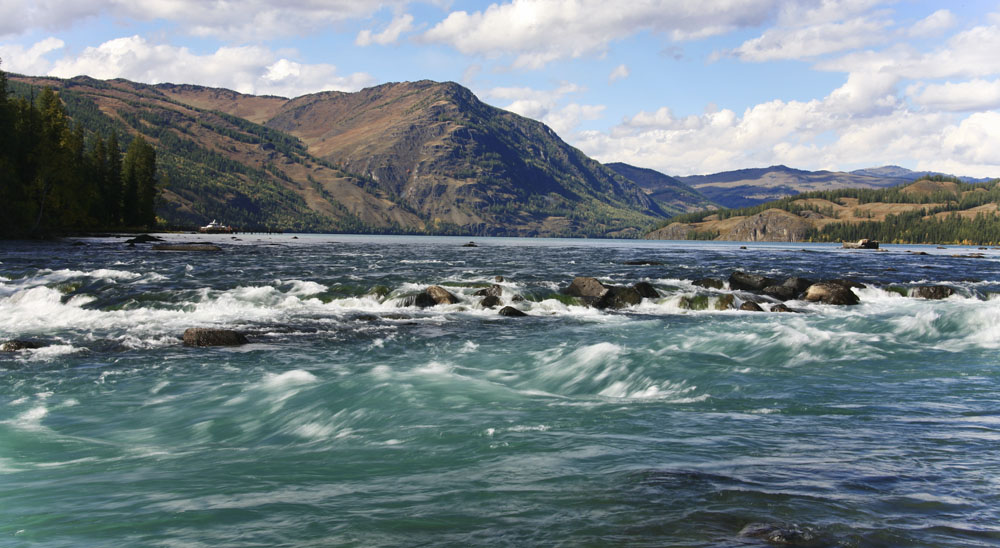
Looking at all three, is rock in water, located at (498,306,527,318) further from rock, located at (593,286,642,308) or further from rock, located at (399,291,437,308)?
rock, located at (593,286,642,308)

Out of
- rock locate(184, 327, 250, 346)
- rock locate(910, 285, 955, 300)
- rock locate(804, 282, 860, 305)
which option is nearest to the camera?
rock locate(184, 327, 250, 346)

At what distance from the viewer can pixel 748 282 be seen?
43500mm

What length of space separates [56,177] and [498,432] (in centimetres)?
10191

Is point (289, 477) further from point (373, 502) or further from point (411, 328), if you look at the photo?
point (411, 328)

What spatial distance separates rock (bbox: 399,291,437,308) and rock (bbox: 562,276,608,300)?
858 cm

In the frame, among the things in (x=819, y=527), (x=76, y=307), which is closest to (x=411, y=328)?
(x=76, y=307)

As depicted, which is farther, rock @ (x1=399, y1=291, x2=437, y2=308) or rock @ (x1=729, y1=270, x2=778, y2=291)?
rock @ (x1=729, y1=270, x2=778, y2=291)

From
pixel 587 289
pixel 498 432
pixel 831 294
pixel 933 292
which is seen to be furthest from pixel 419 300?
pixel 933 292

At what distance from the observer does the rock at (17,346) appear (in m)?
21.3

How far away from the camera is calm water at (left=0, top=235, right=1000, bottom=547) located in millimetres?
8445

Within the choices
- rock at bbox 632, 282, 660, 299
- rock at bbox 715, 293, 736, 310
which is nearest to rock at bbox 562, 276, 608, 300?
rock at bbox 632, 282, 660, 299

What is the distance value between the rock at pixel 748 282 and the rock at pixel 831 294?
3044mm

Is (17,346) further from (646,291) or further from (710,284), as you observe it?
(710,284)

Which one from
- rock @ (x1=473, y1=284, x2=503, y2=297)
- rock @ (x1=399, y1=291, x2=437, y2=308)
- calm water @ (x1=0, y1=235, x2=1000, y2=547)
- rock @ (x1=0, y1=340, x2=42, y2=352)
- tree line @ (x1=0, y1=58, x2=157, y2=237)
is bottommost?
calm water @ (x1=0, y1=235, x2=1000, y2=547)
